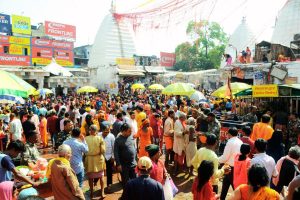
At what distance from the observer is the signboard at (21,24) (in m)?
39.8

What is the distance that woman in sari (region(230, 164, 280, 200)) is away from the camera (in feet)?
9.94

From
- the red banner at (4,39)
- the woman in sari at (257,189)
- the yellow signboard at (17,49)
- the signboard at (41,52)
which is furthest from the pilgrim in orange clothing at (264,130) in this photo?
the signboard at (41,52)

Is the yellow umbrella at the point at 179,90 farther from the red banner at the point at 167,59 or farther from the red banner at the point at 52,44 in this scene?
the red banner at the point at 167,59

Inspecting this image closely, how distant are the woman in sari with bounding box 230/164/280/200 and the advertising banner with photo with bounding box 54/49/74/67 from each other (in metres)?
39.3

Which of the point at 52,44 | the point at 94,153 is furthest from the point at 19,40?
the point at 94,153

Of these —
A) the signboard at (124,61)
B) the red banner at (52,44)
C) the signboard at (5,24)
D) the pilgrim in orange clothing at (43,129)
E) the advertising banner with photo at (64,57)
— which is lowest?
the pilgrim in orange clothing at (43,129)

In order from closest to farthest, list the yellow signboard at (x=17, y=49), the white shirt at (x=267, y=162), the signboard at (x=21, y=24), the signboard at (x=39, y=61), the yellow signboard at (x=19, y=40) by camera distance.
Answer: the white shirt at (x=267, y=162), the yellow signboard at (x=17, y=49), the yellow signboard at (x=19, y=40), the signboard at (x=39, y=61), the signboard at (x=21, y=24)

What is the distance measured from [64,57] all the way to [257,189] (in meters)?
40.5

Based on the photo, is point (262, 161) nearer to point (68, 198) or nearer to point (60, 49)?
point (68, 198)

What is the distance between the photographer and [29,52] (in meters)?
37.8

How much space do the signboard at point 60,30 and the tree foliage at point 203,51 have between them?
17.0 meters

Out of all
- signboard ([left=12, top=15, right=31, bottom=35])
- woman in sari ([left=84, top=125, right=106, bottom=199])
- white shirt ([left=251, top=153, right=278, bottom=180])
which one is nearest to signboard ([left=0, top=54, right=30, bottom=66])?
signboard ([left=12, top=15, right=31, bottom=35])

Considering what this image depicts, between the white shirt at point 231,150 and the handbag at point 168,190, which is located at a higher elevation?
the white shirt at point 231,150

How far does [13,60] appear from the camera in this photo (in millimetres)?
34531
